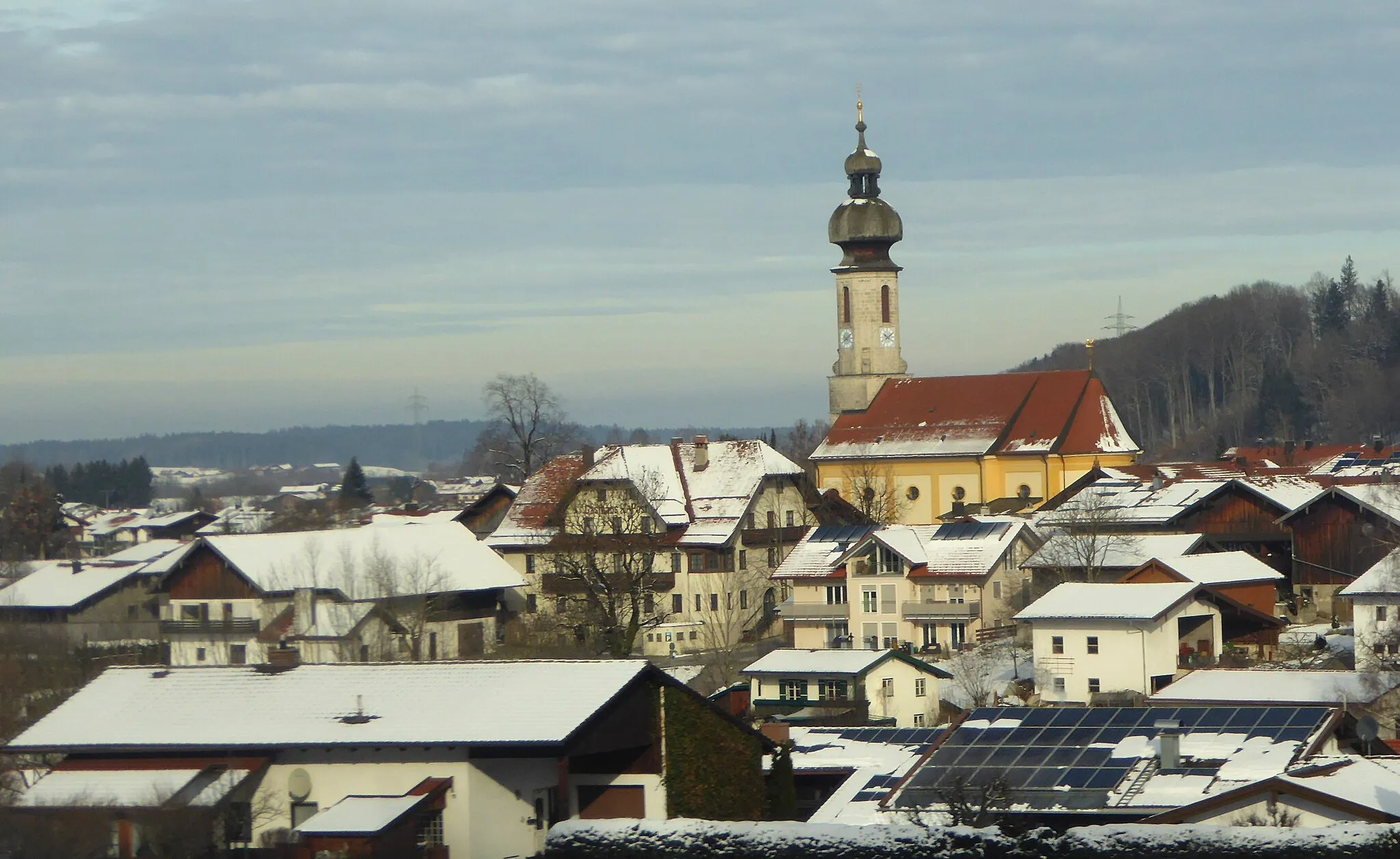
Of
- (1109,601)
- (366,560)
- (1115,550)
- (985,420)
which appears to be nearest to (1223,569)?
(1115,550)

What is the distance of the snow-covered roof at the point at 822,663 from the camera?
4212cm

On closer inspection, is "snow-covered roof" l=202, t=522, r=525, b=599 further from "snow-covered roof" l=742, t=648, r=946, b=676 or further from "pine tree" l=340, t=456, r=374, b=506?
"pine tree" l=340, t=456, r=374, b=506

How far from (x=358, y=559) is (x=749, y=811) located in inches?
1050

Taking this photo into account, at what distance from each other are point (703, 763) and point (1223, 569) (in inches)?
1114

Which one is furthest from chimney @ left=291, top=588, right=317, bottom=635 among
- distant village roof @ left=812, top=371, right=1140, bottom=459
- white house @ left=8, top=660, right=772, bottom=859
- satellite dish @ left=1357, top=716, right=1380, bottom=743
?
distant village roof @ left=812, top=371, right=1140, bottom=459

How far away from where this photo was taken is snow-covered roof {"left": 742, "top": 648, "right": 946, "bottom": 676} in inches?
1658

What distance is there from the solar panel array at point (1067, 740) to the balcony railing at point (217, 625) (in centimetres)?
2495

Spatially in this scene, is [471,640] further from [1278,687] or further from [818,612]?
[1278,687]

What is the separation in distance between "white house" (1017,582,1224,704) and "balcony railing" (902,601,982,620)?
282 inches

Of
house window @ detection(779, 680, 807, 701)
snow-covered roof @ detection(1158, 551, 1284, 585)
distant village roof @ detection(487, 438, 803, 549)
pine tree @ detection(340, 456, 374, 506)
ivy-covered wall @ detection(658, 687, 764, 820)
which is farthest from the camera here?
pine tree @ detection(340, 456, 374, 506)

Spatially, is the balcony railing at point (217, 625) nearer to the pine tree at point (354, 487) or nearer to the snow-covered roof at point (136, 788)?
the snow-covered roof at point (136, 788)

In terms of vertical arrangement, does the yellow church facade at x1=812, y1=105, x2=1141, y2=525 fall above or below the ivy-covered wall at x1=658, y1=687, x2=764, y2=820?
above

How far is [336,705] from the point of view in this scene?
2516cm

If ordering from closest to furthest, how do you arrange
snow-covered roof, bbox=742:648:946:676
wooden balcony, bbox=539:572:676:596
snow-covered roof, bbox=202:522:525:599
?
snow-covered roof, bbox=742:648:946:676, snow-covered roof, bbox=202:522:525:599, wooden balcony, bbox=539:572:676:596
